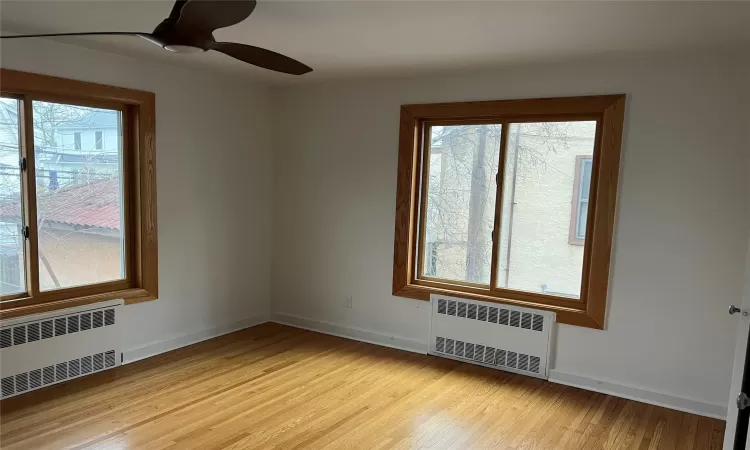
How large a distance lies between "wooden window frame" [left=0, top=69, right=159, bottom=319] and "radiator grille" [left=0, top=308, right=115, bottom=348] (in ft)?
0.28

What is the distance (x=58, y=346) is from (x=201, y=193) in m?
1.49

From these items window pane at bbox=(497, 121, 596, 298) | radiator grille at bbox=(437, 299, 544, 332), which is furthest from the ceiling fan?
radiator grille at bbox=(437, 299, 544, 332)

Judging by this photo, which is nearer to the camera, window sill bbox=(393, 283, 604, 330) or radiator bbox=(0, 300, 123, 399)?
radiator bbox=(0, 300, 123, 399)

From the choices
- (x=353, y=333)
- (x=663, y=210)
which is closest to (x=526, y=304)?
(x=663, y=210)

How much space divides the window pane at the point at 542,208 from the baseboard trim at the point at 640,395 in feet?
1.89

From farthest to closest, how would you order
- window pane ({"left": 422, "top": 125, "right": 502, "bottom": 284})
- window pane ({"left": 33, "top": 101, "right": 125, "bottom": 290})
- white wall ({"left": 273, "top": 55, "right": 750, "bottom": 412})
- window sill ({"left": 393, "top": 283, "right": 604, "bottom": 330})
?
window pane ({"left": 422, "top": 125, "right": 502, "bottom": 284}), window sill ({"left": 393, "top": 283, "right": 604, "bottom": 330}), window pane ({"left": 33, "top": 101, "right": 125, "bottom": 290}), white wall ({"left": 273, "top": 55, "right": 750, "bottom": 412})

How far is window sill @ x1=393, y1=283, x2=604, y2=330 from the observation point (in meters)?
3.43

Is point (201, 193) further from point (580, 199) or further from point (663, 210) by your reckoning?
point (663, 210)

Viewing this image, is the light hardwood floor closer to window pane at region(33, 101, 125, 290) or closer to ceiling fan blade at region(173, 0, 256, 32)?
window pane at region(33, 101, 125, 290)

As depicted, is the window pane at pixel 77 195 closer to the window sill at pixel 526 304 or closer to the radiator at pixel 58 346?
the radiator at pixel 58 346

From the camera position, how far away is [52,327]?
322 centimetres

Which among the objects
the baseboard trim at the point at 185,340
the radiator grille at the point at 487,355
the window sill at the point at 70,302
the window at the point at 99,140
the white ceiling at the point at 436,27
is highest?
the white ceiling at the point at 436,27

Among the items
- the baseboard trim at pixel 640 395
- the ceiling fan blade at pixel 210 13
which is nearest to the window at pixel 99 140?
the ceiling fan blade at pixel 210 13

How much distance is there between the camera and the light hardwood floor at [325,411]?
8.85 feet
